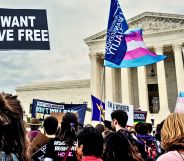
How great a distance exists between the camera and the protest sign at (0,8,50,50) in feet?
18.7

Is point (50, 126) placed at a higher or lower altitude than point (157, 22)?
lower

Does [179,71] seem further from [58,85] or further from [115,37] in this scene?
[115,37]

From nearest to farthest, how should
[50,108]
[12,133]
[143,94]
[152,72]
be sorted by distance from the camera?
[12,133] → [50,108] → [143,94] → [152,72]

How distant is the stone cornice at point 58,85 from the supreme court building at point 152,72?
7.38 m

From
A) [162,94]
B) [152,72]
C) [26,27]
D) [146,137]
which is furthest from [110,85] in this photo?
[26,27]

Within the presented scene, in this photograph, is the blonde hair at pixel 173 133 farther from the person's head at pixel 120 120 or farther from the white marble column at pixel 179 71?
the white marble column at pixel 179 71

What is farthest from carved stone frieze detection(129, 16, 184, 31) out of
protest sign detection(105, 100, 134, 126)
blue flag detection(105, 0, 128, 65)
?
protest sign detection(105, 100, 134, 126)

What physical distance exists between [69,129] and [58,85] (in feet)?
172

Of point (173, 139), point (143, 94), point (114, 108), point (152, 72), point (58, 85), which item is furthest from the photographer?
point (58, 85)

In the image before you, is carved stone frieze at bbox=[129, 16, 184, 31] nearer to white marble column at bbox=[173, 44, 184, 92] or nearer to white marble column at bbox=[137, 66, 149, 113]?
white marble column at bbox=[173, 44, 184, 92]

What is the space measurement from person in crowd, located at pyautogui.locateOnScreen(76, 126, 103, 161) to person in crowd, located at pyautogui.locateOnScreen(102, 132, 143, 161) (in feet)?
0.25

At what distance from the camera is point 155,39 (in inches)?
1719

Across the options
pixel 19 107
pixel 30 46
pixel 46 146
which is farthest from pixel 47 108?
pixel 19 107

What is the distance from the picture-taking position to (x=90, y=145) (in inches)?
124
